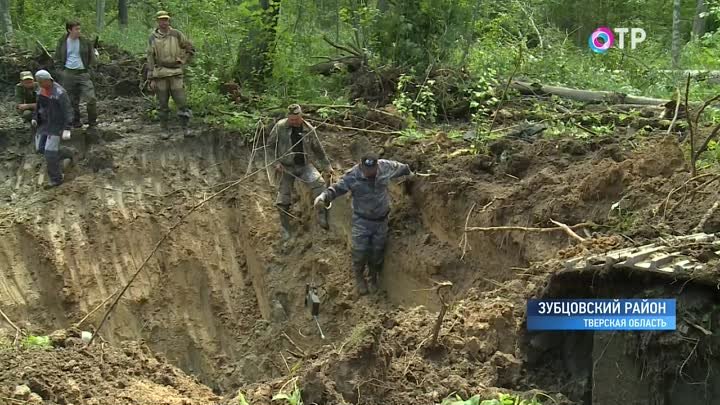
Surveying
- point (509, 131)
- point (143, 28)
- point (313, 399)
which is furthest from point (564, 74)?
point (143, 28)

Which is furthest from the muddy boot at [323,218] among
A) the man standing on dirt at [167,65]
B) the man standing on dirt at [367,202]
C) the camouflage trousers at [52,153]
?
the camouflage trousers at [52,153]

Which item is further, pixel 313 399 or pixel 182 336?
pixel 182 336

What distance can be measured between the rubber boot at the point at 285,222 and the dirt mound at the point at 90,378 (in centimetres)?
334

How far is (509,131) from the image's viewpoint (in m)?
10.4

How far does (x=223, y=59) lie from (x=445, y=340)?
9.08 m

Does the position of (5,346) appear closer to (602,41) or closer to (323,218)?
(323,218)

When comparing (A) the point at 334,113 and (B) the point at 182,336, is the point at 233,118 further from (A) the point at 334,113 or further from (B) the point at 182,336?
(B) the point at 182,336

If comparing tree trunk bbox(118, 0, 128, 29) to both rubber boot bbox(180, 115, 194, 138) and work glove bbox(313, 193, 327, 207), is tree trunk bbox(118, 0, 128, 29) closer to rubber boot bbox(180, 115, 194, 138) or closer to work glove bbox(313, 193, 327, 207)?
rubber boot bbox(180, 115, 194, 138)

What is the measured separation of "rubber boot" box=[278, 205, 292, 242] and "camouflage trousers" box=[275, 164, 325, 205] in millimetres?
85

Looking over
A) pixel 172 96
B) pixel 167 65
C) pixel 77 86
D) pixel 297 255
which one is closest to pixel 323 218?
pixel 297 255

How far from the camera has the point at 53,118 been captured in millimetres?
10992

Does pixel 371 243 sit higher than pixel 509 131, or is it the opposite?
pixel 509 131

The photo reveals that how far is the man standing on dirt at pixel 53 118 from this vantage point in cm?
1096

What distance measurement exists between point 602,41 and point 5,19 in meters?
12.9
